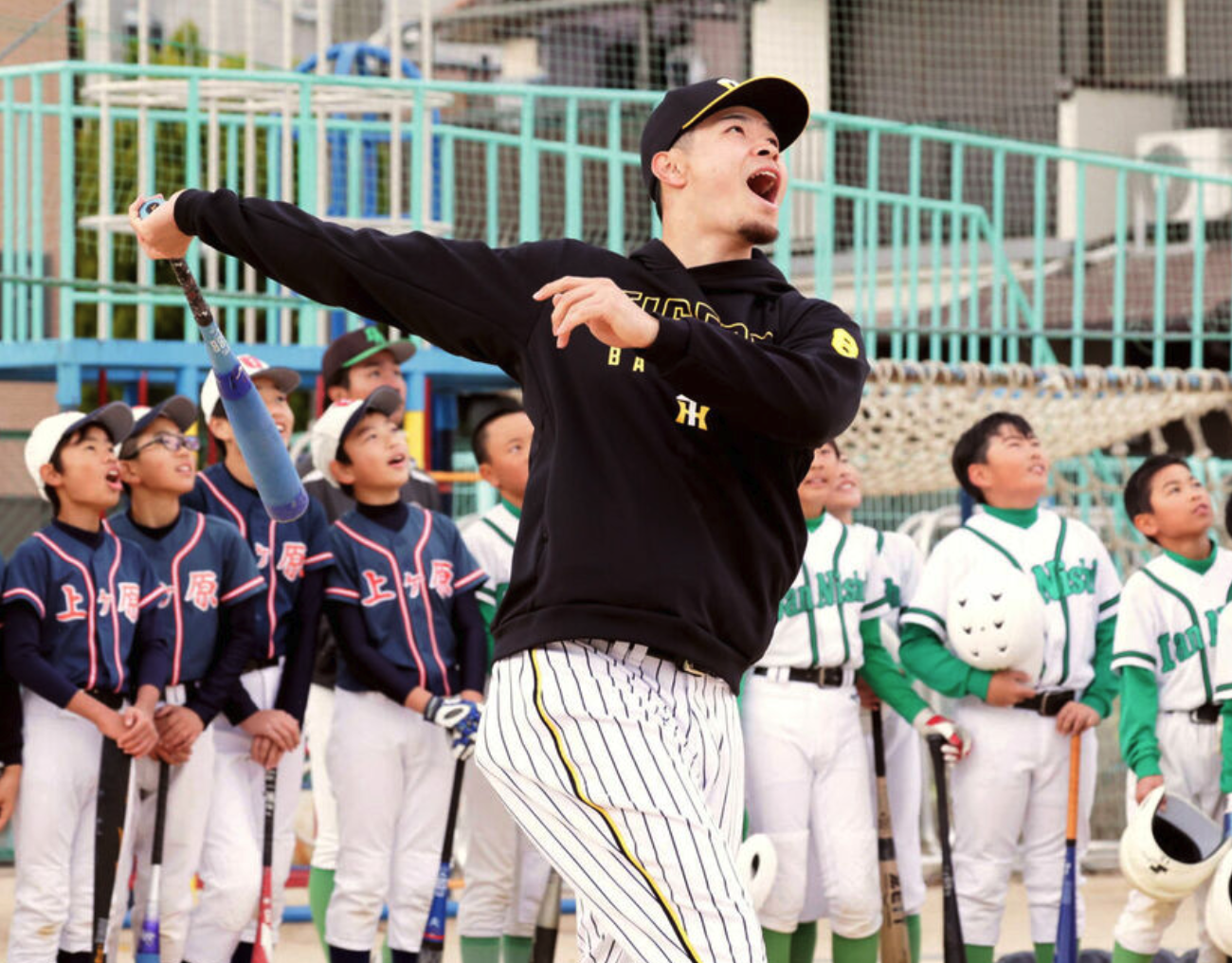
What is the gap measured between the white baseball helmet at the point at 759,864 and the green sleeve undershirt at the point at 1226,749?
1.19 m

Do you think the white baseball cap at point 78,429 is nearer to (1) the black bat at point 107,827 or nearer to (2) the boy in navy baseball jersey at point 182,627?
(2) the boy in navy baseball jersey at point 182,627

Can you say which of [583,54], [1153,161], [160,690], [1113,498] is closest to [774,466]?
[160,690]

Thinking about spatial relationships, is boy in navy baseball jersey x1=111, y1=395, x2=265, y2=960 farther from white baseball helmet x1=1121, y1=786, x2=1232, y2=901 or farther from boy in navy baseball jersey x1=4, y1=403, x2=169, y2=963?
white baseball helmet x1=1121, y1=786, x2=1232, y2=901

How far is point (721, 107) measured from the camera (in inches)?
128

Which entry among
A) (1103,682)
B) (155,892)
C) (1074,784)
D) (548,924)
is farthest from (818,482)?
(155,892)

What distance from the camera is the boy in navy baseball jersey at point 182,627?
17.2 feet

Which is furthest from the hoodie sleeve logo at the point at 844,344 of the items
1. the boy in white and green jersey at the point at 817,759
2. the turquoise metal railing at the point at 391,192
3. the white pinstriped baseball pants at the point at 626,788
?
the turquoise metal railing at the point at 391,192

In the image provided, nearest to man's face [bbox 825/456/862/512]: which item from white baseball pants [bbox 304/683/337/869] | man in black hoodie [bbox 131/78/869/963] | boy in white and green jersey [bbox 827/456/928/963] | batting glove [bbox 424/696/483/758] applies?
boy in white and green jersey [bbox 827/456/928/963]

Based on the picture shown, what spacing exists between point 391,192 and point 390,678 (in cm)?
309

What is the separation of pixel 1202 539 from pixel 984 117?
48.1 ft

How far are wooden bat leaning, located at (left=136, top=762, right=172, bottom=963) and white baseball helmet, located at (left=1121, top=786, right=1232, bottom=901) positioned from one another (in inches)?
97.0

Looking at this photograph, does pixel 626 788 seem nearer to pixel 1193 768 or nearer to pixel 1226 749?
pixel 1226 749

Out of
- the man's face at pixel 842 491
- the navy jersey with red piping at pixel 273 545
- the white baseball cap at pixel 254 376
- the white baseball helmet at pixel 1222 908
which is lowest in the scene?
the white baseball helmet at pixel 1222 908

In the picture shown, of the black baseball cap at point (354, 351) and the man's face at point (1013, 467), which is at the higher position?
the black baseball cap at point (354, 351)
